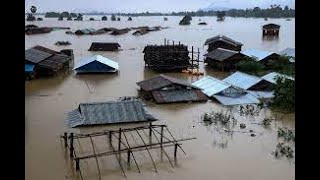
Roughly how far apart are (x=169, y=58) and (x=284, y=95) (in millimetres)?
11128

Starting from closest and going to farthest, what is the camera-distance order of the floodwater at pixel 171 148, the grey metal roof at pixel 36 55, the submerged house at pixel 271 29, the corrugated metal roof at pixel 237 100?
the floodwater at pixel 171 148 → the corrugated metal roof at pixel 237 100 → the grey metal roof at pixel 36 55 → the submerged house at pixel 271 29

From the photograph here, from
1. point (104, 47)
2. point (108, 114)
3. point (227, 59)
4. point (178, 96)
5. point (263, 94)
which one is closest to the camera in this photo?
point (108, 114)

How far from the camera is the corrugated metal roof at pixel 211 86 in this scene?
1944cm

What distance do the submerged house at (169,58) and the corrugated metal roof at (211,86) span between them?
6.08 m

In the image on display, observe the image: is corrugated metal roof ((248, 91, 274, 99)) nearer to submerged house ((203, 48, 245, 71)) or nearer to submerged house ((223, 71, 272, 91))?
submerged house ((223, 71, 272, 91))

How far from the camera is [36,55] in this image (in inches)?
999

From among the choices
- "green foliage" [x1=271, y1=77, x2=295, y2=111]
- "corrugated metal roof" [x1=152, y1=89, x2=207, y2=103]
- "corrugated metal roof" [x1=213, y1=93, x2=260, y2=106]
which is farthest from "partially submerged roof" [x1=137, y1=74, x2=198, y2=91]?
"green foliage" [x1=271, y1=77, x2=295, y2=111]

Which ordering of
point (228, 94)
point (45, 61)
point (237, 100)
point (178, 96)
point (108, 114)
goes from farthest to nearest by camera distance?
point (45, 61), point (228, 94), point (178, 96), point (237, 100), point (108, 114)

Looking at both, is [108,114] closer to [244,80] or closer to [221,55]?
[244,80]

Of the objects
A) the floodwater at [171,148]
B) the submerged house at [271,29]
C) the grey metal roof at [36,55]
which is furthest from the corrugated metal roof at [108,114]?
the submerged house at [271,29]

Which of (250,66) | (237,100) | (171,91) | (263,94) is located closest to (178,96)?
(171,91)

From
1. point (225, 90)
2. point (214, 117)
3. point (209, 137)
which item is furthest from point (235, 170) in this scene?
point (225, 90)

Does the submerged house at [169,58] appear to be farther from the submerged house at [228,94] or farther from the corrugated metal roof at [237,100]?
the corrugated metal roof at [237,100]

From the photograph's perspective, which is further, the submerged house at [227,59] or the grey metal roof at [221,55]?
the grey metal roof at [221,55]
